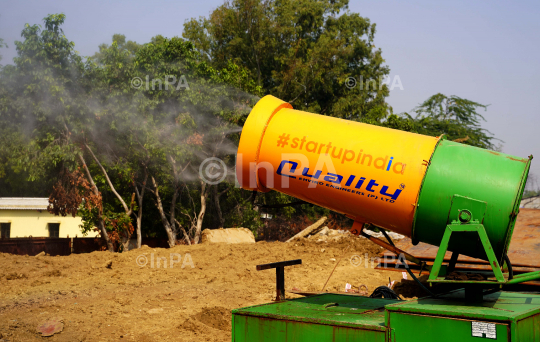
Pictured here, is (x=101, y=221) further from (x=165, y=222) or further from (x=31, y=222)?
(x=31, y=222)

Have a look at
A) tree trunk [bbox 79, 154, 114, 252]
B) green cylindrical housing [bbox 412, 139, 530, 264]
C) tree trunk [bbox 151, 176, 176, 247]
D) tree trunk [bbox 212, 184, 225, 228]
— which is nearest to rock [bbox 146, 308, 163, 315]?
green cylindrical housing [bbox 412, 139, 530, 264]

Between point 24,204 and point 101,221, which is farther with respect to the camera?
point 24,204

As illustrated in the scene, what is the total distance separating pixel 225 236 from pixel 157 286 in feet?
17.9

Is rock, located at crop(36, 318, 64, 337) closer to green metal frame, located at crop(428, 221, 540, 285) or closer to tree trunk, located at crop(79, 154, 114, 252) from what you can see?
green metal frame, located at crop(428, 221, 540, 285)

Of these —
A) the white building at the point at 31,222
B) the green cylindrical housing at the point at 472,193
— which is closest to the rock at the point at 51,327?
the green cylindrical housing at the point at 472,193

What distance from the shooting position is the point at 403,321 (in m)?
3.24

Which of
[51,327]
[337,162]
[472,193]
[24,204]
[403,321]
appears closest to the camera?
[403,321]

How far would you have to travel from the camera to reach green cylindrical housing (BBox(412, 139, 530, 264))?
11.1 ft

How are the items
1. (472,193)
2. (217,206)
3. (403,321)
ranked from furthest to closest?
(217,206) < (472,193) < (403,321)

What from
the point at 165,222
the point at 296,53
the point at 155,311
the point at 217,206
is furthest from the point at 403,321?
the point at 296,53

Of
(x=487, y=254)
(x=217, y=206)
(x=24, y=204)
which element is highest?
(x=487, y=254)

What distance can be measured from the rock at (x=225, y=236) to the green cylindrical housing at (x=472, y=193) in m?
11.5

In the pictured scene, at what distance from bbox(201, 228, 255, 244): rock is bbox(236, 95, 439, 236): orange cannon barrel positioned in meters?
10.8

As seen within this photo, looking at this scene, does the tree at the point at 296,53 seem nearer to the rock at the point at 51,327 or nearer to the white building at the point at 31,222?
the white building at the point at 31,222
